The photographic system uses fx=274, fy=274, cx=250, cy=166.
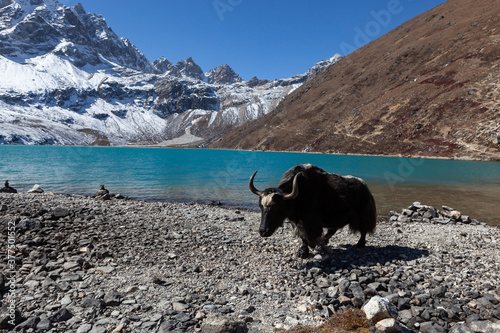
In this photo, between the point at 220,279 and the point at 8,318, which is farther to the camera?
the point at 220,279

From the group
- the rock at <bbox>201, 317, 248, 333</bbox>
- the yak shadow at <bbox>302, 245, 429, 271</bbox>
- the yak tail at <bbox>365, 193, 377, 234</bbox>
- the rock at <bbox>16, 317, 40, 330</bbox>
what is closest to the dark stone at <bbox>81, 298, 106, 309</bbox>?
the rock at <bbox>16, 317, 40, 330</bbox>

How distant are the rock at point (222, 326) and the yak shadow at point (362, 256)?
2.78 meters

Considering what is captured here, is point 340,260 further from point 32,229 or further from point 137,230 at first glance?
point 32,229

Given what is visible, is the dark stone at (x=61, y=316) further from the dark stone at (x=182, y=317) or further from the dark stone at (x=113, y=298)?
the dark stone at (x=182, y=317)

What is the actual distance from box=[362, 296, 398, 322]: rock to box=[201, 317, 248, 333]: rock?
1926 millimetres

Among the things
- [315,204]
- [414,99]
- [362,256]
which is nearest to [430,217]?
[362,256]

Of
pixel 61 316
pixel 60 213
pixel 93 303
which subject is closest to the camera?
pixel 61 316

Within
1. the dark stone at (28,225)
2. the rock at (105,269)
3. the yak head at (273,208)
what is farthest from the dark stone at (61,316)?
the dark stone at (28,225)

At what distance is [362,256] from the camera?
7.04m

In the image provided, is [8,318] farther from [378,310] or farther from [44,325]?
[378,310]

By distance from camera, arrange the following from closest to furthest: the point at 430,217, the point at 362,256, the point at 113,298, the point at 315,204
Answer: the point at 113,298, the point at 315,204, the point at 362,256, the point at 430,217

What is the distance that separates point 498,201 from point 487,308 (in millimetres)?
20827

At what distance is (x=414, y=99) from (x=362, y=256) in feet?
314

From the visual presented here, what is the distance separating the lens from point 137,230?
9391 millimetres
